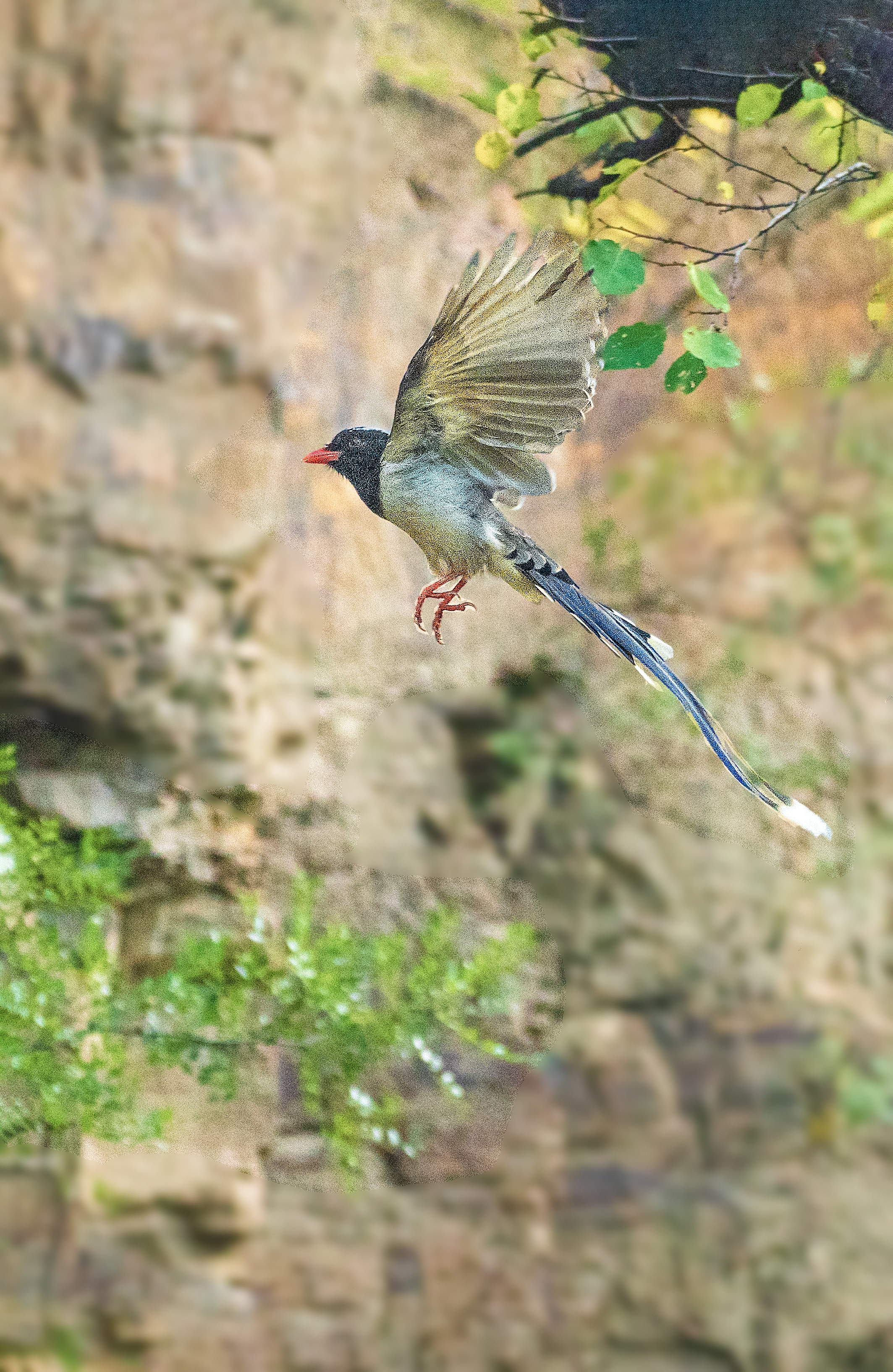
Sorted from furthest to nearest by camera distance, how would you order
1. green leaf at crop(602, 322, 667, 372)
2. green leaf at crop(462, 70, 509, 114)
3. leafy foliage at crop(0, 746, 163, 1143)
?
1. leafy foliage at crop(0, 746, 163, 1143)
2. green leaf at crop(462, 70, 509, 114)
3. green leaf at crop(602, 322, 667, 372)

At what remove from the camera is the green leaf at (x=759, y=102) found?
2.11ft

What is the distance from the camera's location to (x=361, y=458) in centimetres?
59

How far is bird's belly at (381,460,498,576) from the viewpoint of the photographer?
0.57 m

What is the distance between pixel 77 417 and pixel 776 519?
0.72 m

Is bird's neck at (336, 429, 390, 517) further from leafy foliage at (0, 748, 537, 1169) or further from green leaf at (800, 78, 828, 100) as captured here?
leafy foliage at (0, 748, 537, 1169)

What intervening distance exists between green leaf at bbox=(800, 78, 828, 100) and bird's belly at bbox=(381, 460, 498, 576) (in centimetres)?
31

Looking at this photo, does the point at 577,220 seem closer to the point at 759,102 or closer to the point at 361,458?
the point at 759,102

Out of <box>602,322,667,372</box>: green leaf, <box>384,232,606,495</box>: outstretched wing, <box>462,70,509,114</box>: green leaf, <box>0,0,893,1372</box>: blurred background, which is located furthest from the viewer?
<box>0,0,893,1372</box>: blurred background

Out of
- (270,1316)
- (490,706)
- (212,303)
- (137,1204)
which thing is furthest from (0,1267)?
(212,303)

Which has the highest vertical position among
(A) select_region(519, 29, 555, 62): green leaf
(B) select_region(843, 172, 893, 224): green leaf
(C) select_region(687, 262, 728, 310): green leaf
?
(B) select_region(843, 172, 893, 224): green leaf

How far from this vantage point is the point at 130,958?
113 cm

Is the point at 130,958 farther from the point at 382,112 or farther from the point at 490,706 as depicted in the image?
the point at 382,112

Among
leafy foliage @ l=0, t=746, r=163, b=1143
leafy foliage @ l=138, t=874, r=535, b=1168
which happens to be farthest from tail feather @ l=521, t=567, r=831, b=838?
leafy foliage @ l=0, t=746, r=163, b=1143

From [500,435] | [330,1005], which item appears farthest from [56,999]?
[500,435]
